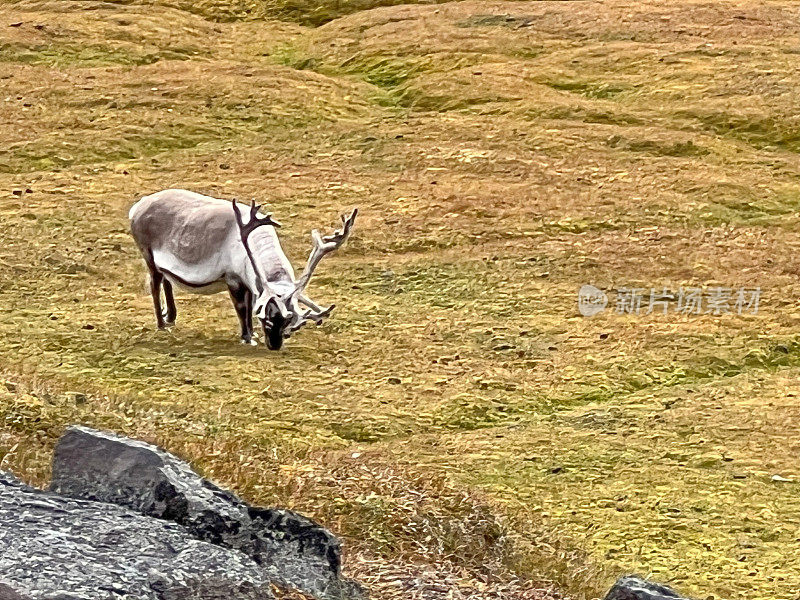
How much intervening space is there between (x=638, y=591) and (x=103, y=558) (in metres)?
3.58

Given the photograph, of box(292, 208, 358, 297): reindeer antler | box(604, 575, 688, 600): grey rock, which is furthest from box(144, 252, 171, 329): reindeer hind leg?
box(604, 575, 688, 600): grey rock

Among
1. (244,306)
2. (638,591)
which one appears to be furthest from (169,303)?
(638,591)

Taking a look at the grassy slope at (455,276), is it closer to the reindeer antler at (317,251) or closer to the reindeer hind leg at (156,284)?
the reindeer hind leg at (156,284)

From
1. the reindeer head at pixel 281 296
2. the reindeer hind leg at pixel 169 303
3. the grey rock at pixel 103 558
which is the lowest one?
the reindeer hind leg at pixel 169 303

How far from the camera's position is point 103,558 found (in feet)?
24.4

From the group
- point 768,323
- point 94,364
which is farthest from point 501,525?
point 768,323

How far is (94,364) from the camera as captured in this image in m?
18.8

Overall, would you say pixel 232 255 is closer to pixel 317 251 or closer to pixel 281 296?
pixel 281 296

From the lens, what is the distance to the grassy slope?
45.4 ft

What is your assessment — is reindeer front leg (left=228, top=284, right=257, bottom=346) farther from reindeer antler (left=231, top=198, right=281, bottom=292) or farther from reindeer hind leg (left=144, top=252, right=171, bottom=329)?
reindeer hind leg (left=144, top=252, right=171, bottom=329)

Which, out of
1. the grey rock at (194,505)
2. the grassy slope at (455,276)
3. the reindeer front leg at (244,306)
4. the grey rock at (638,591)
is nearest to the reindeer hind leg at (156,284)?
the grassy slope at (455,276)

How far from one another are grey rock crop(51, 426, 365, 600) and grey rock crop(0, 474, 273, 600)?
41 centimetres

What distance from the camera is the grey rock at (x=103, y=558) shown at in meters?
7.01

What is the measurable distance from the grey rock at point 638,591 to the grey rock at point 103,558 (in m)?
2.47
